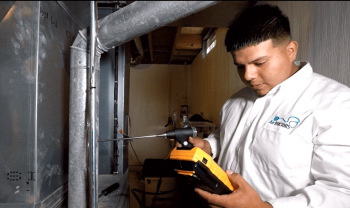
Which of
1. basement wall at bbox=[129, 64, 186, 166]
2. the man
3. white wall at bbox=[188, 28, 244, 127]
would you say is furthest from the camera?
basement wall at bbox=[129, 64, 186, 166]

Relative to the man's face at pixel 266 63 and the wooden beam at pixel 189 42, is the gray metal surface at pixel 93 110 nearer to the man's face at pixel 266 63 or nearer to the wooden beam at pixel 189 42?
the man's face at pixel 266 63

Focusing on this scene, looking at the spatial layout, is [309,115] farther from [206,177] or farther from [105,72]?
[105,72]

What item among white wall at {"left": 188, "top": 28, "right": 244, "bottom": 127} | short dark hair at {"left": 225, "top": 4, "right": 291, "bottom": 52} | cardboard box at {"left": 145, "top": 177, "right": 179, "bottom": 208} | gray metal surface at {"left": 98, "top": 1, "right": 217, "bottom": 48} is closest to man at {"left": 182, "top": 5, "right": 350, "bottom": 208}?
short dark hair at {"left": 225, "top": 4, "right": 291, "bottom": 52}

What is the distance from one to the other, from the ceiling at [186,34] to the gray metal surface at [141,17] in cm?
114

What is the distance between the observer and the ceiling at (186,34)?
5.33 feet

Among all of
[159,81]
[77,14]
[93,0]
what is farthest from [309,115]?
[159,81]

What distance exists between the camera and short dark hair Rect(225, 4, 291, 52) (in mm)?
792

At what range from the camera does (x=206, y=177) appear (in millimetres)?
692

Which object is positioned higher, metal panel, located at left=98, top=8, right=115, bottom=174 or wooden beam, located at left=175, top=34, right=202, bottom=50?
wooden beam, located at left=175, top=34, right=202, bottom=50

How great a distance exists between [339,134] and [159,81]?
4465mm

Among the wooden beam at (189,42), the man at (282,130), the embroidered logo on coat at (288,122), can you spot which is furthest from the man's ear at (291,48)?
the wooden beam at (189,42)

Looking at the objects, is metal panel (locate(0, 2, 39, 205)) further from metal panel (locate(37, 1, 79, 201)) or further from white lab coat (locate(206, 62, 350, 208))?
white lab coat (locate(206, 62, 350, 208))

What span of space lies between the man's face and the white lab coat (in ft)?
0.15

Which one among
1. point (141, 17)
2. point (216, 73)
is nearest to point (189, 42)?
point (216, 73)
